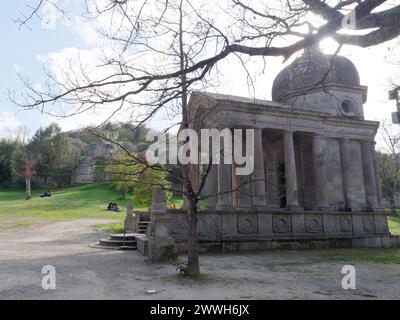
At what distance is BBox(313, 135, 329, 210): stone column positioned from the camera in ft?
68.7

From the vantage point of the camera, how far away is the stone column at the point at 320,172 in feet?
68.7

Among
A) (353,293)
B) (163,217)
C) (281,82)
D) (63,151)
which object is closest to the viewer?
(353,293)

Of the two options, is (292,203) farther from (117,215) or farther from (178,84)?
(117,215)

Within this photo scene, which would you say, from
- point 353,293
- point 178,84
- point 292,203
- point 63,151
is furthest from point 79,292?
point 63,151

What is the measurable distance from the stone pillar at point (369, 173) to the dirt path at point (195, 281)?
11.1 m

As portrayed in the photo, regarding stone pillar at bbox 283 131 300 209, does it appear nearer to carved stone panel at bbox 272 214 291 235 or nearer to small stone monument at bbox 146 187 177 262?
carved stone panel at bbox 272 214 291 235

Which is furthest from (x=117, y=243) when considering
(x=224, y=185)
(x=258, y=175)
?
(x=258, y=175)

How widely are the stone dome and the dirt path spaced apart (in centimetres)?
1430

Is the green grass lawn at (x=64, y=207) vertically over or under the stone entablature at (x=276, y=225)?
over

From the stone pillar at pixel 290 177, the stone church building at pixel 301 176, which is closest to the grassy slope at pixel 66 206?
the stone church building at pixel 301 176

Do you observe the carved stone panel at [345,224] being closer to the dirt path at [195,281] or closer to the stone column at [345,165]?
the stone column at [345,165]

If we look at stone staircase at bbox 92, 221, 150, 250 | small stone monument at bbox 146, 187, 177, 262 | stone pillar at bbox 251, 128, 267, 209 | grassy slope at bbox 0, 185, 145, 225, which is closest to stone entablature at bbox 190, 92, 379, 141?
stone pillar at bbox 251, 128, 267, 209
